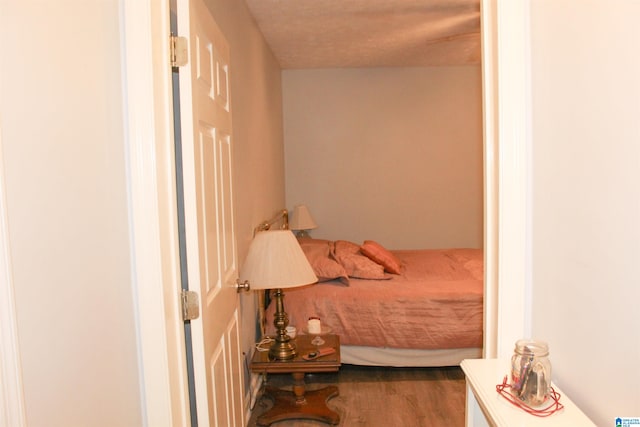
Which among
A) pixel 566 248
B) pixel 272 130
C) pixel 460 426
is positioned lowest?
pixel 460 426

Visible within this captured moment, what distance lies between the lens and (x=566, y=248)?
3.38ft

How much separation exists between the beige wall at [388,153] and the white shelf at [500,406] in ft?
13.4

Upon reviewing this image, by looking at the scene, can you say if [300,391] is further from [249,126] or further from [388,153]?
[388,153]

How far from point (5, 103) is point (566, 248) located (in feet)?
3.63

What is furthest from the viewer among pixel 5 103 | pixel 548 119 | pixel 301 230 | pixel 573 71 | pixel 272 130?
pixel 301 230

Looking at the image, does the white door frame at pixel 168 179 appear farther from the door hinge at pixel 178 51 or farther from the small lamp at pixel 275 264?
the small lamp at pixel 275 264

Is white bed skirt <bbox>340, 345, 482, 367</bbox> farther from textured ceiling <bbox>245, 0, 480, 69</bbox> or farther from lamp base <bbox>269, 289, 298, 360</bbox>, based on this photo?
textured ceiling <bbox>245, 0, 480, 69</bbox>

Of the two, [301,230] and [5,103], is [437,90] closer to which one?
[301,230]

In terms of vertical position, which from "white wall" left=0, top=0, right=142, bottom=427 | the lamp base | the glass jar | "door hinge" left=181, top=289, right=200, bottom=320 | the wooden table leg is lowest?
the wooden table leg

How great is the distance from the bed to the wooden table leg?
1.29ft

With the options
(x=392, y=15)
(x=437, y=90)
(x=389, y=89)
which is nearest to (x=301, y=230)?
(x=389, y=89)

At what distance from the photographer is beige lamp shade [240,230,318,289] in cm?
233

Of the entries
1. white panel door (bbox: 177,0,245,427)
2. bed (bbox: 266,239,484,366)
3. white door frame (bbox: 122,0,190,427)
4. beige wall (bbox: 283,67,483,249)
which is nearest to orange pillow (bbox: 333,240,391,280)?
bed (bbox: 266,239,484,366)

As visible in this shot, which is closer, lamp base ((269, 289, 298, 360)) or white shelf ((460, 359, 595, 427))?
white shelf ((460, 359, 595, 427))
